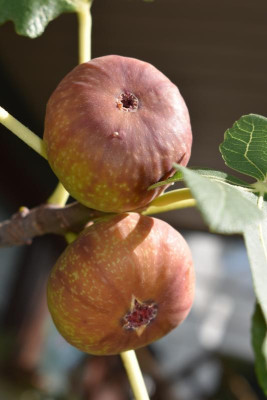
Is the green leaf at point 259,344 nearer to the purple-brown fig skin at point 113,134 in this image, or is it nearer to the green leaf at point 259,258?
the green leaf at point 259,258

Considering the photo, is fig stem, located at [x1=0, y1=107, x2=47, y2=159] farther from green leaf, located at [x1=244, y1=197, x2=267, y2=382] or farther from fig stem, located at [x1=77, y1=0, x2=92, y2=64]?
green leaf, located at [x1=244, y1=197, x2=267, y2=382]

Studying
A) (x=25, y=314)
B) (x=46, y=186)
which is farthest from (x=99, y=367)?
(x=46, y=186)

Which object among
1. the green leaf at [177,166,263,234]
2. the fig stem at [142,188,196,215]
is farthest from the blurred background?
the green leaf at [177,166,263,234]

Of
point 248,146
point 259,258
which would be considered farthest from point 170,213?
point 259,258

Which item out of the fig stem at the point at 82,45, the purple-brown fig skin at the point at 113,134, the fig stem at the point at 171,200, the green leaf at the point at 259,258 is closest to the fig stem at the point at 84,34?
the fig stem at the point at 82,45

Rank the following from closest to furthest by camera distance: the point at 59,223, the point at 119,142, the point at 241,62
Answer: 1. the point at 119,142
2. the point at 59,223
3. the point at 241,62

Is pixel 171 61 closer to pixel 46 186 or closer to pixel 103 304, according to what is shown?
pixel 46 186
